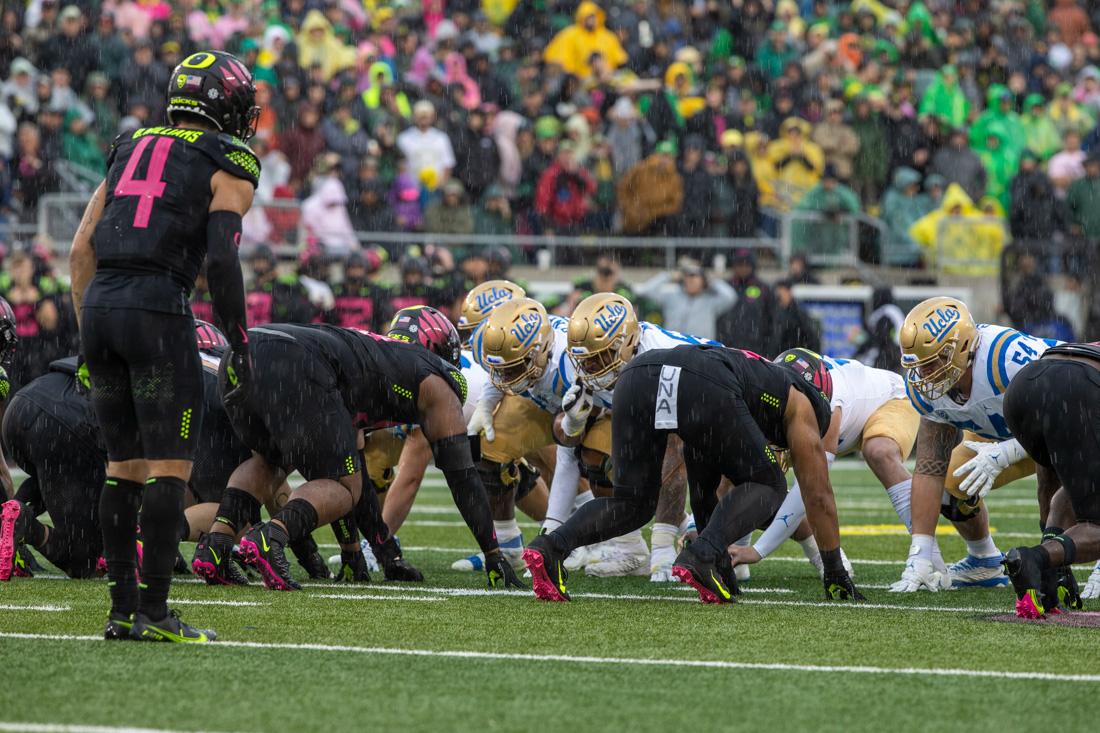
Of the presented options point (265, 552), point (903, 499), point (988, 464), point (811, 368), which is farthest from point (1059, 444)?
point (265, 552)

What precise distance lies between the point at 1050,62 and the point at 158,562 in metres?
19.2

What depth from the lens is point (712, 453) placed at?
727 cm

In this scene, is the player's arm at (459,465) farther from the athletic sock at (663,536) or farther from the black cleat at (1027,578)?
the black cleat at (1027,578)

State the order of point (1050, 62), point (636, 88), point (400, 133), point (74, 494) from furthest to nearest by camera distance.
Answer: point (1050, 62), point (636, 88), point (400, 133), point (74, 494)

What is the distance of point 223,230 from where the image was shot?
5.68 meters

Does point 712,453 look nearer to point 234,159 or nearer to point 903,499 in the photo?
point 903,499

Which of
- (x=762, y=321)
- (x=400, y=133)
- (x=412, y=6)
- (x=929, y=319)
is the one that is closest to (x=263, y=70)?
(x=400, y=133)

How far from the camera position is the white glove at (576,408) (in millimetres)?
8406

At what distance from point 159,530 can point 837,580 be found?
3.23 m

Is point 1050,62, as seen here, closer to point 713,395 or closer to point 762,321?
point 762,321

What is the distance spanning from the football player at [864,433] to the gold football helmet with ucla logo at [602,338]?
0.88m

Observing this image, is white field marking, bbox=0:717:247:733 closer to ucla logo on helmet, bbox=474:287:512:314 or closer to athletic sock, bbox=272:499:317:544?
athletic sock, bbox=272:499:317:544

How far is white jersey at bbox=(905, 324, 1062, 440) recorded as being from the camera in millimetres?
7660

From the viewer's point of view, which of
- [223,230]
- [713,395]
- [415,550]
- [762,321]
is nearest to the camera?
[223,230]
